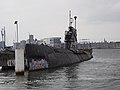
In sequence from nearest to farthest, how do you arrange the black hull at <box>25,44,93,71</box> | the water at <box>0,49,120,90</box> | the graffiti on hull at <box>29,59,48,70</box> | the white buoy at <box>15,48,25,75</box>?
the water at <box>0,49,120,90</box> → the white buoy at <box>15,48,25,75</box> → the graffiti on hull at <box>29,59,48,70</box> → the black hull at <box>25,44,93,71</box>

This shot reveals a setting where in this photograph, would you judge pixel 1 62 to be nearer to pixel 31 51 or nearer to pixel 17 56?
pixel 31 51

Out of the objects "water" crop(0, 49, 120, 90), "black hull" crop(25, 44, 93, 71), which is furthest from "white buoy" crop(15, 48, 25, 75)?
"black hull" crop(25, 44, 93, 71)

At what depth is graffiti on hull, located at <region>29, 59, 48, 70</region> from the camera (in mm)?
52938

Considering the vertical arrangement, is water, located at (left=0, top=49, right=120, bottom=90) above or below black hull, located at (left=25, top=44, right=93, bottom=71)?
below

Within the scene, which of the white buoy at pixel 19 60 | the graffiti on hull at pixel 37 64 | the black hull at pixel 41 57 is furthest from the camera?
the black hull at pixel 41 57

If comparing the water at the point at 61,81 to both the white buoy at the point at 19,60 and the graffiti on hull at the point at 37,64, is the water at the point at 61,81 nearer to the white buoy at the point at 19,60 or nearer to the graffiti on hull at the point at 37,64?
the white buoy at the point at 19,60

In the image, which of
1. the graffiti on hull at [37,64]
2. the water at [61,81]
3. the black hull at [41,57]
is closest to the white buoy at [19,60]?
the water at [61,81]

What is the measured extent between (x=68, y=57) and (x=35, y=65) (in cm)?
2202

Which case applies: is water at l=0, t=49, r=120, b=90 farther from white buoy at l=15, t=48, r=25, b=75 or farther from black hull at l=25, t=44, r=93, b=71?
black hull at l=25, t=44, r=93, b=71

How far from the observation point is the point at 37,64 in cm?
5444

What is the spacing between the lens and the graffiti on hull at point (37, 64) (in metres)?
52.9

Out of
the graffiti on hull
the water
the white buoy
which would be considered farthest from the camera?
the graffiti on hull

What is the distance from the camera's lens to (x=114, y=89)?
28969 millimetres

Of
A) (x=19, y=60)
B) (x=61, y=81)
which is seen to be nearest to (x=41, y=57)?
(x=19, y=60)
